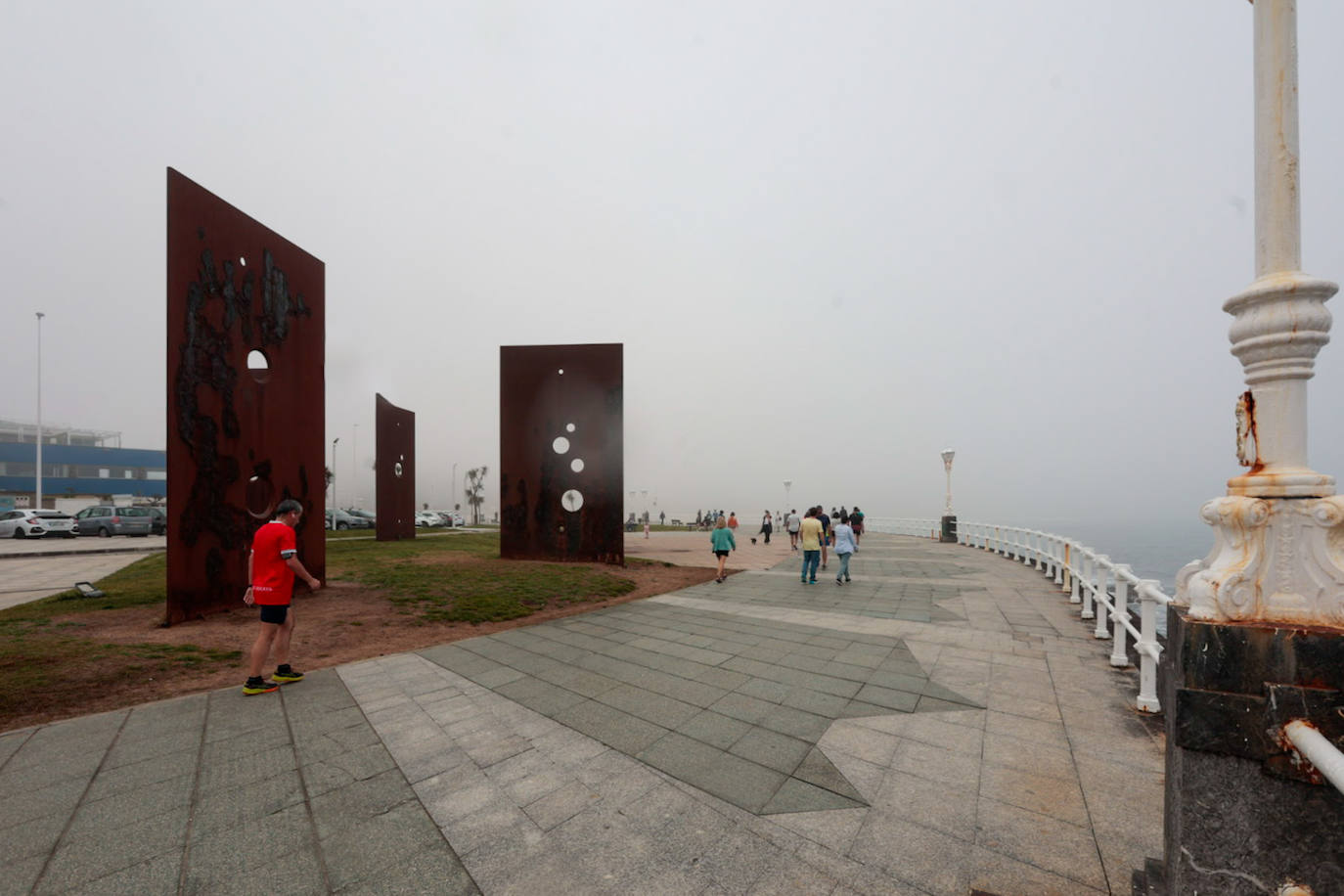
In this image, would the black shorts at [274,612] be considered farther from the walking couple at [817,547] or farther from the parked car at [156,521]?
the parked car at [156,521]

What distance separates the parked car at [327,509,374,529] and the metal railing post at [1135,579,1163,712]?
36.5 metres

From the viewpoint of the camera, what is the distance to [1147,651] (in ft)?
14.0

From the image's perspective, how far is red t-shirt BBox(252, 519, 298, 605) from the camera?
4824 mm

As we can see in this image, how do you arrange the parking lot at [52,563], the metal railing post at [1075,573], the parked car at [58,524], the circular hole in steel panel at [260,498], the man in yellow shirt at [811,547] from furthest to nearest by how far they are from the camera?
the parked car at [58,524] → the man in yellow shirt at [811,547] → the parking lot at [52,563] → the circular hole in steel panel at [260,498] → the metal railing post at [1075,573]

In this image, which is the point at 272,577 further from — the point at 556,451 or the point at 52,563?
the point at 52,563

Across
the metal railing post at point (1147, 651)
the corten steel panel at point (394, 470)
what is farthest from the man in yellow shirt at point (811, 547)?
the corten steel panel at point (394, 470)

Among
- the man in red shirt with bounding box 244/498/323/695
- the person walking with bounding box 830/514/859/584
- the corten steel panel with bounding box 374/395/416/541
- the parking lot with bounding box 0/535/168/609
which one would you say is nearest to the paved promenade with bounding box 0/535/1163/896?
the man in red shirt with bounding box 244/498/323/695

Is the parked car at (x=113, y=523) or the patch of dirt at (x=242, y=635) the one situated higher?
the patch of dirt at (x=242, y=635)

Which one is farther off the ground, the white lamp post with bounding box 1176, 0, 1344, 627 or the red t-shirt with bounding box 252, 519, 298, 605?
the white lamp post with bounding box 1176, 0, 1344, 627

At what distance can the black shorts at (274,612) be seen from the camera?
485cm

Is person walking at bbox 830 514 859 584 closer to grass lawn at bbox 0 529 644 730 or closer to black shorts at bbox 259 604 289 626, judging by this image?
→ grass lawn at bbox 0 529 644 730

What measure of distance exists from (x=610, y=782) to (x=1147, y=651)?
14.5ft

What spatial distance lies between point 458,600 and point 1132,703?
8.78 meters

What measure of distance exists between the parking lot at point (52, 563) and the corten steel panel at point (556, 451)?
7.93 meters
